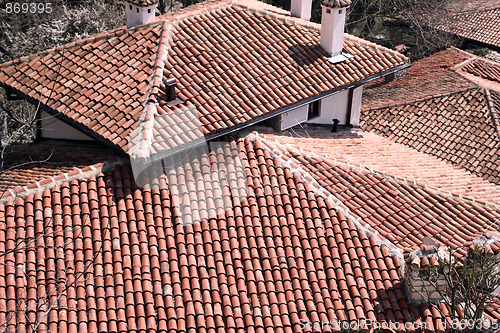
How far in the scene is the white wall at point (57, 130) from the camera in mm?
15320

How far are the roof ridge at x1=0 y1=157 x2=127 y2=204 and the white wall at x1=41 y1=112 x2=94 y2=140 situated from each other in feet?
8.48

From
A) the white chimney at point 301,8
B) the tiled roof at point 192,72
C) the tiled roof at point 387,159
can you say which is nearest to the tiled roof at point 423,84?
the tiled roof at point 387,159

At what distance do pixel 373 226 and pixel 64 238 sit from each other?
6.16m

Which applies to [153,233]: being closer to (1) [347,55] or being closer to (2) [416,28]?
(1) [347,55]

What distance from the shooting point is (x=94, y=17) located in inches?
1075

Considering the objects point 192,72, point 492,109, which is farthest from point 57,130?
point 492,109

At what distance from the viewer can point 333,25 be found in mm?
17281

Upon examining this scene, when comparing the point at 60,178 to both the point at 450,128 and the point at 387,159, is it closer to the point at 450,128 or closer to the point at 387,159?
the point at 387,159

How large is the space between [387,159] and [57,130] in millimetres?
8827

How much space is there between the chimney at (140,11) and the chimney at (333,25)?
184 inches

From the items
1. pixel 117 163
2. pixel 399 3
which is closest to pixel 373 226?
pixel 117 163

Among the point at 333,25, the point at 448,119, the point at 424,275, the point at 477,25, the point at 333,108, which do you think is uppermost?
the point at 333,25

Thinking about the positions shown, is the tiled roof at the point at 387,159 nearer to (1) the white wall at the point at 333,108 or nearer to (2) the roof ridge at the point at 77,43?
(1) the white wall at the point at 333,108

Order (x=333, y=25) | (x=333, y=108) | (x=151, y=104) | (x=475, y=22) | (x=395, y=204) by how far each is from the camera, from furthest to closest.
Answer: (x=475, y=22) → (x=333, y=108) → (x=333, y=25) → (x=395, y=204) → (x=151, y=104)
